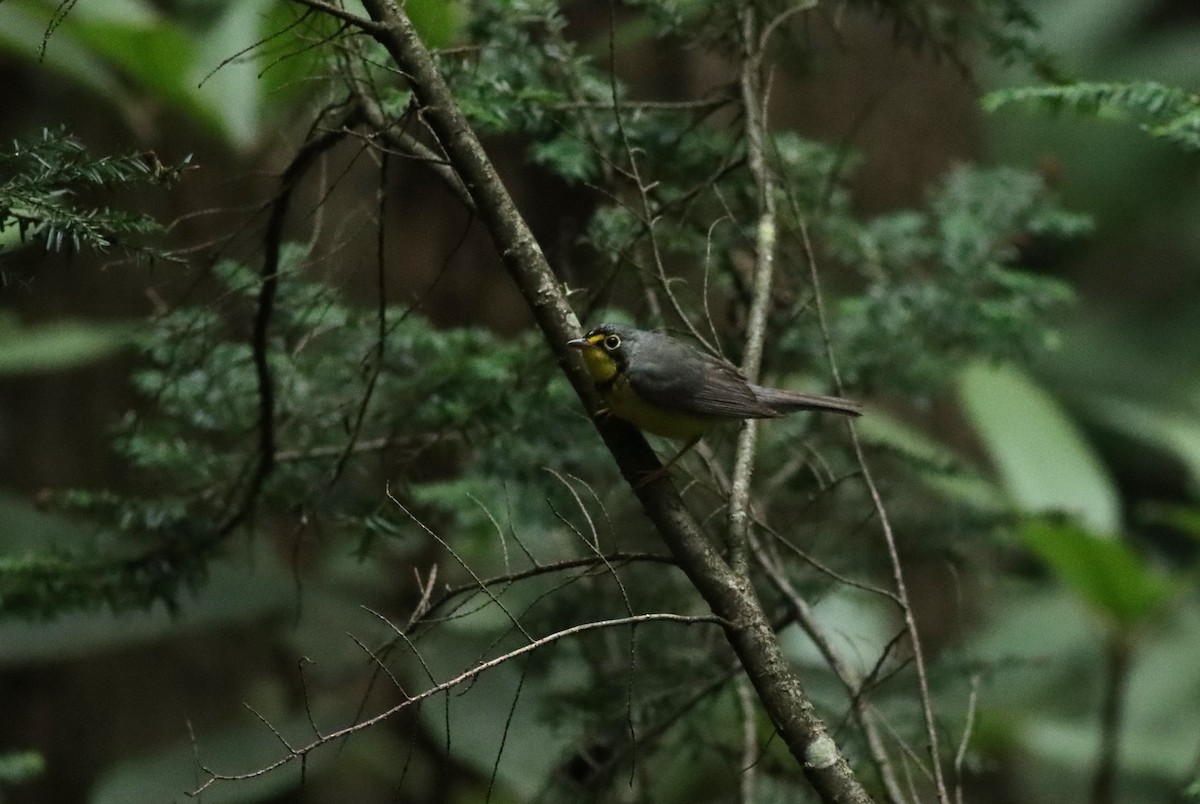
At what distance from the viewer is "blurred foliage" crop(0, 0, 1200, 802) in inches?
91.3

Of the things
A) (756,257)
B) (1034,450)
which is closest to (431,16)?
(756,257)

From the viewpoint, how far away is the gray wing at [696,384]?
2170 mm

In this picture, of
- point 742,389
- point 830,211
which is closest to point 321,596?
point 830,211

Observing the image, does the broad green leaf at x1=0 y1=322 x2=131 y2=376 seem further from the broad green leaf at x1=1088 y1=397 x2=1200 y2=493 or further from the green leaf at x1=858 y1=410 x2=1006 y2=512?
the broad green leaf at x1=1088 y1=397 x2=1200 y2=493

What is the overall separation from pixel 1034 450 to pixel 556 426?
7.74 feet

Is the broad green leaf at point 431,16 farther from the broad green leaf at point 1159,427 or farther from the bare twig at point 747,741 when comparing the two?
the broad green leaf at point 1159,427

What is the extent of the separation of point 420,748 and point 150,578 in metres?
2.70

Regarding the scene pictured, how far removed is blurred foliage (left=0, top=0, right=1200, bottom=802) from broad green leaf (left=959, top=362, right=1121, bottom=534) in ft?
0.05

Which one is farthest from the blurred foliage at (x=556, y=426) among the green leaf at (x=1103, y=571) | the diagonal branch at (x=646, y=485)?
the diagonal branch at (x=646, y=485)

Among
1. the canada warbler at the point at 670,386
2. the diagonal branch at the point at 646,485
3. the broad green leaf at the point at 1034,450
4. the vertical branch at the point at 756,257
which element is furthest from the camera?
the broad green leaf at the point at 1034,450

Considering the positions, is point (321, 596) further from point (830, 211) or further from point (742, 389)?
point (742, 389)

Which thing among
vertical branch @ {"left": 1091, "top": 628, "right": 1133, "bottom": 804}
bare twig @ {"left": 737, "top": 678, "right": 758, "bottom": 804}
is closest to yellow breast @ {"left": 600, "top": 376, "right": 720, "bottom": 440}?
bare twig @ {"left": 737, "top": 678, "right": 758, "bottom": 804}

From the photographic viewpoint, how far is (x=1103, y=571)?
3631mm

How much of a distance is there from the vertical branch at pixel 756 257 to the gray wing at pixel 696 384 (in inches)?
1.9
